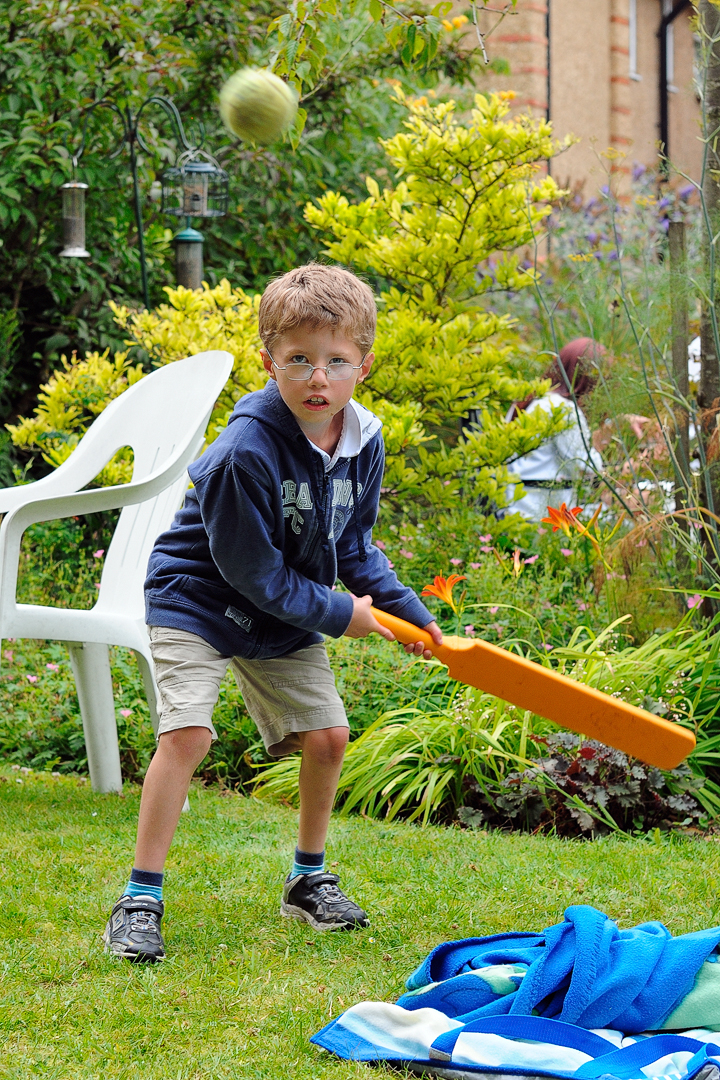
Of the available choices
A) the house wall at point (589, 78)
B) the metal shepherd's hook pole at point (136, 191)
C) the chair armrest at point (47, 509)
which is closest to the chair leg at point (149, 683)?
the chair armrest at point (47, 509)

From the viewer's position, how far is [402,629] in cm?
214

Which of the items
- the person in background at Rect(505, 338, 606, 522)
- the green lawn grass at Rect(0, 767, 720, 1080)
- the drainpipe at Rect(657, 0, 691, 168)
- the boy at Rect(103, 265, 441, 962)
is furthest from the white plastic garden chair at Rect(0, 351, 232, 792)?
the drainpipe at Rect(657, 0, 691, 168)

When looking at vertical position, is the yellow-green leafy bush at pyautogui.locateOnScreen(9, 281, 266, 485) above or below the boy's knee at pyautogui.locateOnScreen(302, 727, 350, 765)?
above

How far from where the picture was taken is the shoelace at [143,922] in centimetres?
202

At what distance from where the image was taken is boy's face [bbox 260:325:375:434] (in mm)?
2045

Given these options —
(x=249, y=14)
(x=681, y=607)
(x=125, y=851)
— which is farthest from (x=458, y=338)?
(x=249, y=14)

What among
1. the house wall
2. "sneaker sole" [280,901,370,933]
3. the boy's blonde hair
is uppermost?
the house wall

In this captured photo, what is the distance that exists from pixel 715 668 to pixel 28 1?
4.59 m

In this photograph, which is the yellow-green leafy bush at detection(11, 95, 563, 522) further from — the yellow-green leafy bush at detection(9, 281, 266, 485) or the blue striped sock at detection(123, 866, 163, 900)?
the blue striped sock at detection(123, 866, 163, 900)

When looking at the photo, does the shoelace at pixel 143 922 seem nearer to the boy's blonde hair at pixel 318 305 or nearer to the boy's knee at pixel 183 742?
the boy's knee at pixel 183 742

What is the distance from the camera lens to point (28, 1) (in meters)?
5.44

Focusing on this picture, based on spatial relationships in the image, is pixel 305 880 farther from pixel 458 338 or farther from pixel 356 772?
pixel 458 338

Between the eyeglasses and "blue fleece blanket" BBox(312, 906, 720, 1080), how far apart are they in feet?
3.35

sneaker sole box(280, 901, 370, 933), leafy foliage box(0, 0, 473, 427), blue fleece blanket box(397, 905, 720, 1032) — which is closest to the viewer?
blue fleece blanket box(397, 905, 720, 1032)
